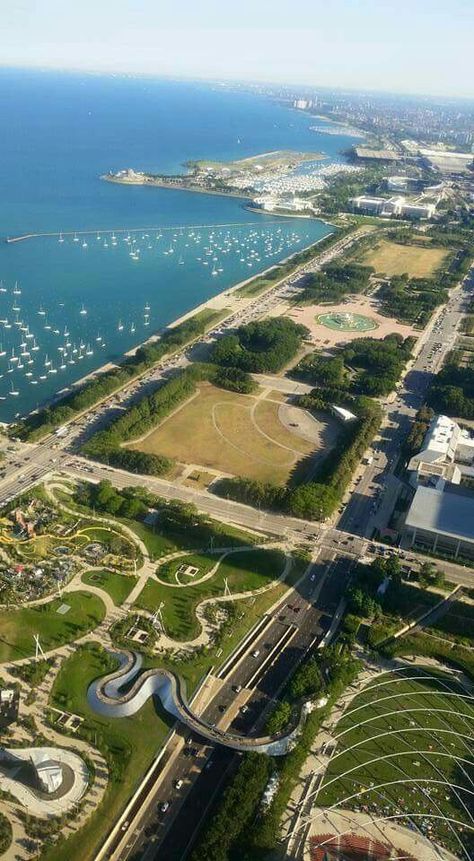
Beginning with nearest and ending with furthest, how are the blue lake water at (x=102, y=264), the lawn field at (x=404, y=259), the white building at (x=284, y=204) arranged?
the blue lake water at (x=102, y=264) < the lawn field at (x=404, y=259) < the white building at (x=284, y=204)

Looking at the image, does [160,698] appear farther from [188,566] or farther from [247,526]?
[247,526]

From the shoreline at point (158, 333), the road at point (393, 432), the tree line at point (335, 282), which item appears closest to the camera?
the road at point (393, 432)

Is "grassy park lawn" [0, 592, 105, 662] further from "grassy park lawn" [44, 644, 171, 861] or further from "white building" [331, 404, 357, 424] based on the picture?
"white building" [331, 404, 357, 424]

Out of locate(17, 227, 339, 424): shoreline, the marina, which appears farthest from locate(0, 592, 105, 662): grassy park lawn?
the marina

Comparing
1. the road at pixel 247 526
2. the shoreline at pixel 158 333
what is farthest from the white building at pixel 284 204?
the road at pixel 247 526

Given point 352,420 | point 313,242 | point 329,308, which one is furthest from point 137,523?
point 313,242

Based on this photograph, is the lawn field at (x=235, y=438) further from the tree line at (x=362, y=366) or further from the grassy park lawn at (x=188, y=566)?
the grassy park lawn at (x=188, y=566)
